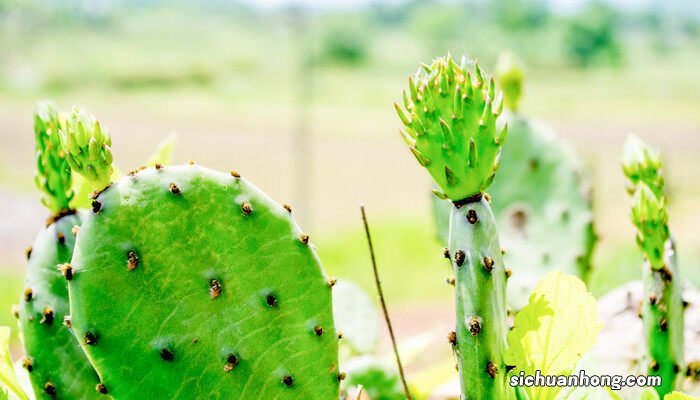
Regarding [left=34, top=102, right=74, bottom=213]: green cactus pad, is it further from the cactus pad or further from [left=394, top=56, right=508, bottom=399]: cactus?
the cactus pad

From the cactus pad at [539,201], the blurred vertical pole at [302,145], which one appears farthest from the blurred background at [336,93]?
the cactus pad at [539,201]

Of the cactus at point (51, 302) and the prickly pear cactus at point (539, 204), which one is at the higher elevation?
the prickly pear cactus at point (539, 204)

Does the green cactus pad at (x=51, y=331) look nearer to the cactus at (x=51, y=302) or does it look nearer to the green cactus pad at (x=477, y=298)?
the cactus at (x=51, y=302)

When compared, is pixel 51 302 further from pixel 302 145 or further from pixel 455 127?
pixel 302 145

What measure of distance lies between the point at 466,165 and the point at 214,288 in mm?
189

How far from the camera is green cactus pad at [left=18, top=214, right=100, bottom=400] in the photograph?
0.60 meters

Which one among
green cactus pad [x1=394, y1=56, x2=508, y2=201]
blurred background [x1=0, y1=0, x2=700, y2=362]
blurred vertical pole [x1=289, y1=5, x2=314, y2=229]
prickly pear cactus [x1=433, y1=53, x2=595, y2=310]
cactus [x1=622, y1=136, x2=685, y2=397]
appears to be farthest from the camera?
blurred background [x1=0, y1=0, x2=700, y2=362]

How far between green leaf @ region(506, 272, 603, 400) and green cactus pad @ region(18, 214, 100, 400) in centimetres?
32

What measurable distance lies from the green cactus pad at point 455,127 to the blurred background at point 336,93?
21.9ft

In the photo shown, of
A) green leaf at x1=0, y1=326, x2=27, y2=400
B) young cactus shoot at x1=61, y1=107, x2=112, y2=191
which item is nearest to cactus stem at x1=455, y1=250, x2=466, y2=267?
young cactus shoot at x1=61, y1=107, x2=112, y2=191

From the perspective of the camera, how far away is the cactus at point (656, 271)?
0.58 m

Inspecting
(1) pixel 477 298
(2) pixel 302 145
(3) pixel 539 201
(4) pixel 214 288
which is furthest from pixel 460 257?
(2) pixel 302 145

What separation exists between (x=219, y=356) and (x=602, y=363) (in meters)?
0.37

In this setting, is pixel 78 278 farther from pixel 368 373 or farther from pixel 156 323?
pixel 368 373
